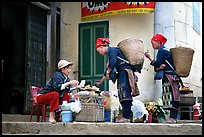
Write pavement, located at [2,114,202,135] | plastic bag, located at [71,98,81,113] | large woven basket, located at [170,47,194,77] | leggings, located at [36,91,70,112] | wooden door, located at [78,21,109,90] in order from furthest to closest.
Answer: wooden door, located at [78,21,109,90] → large woven basket, located at [170,47,194,77] → leggings, located at [36,91,70,112] → plastic bag, located at [71,98,81,113] → pavement, located at [2,114,202,135]

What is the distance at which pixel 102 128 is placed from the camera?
5.90 meters

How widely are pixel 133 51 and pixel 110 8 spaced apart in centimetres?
374

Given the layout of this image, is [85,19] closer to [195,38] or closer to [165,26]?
[165,26]

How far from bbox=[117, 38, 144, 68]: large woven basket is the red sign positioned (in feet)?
10.6

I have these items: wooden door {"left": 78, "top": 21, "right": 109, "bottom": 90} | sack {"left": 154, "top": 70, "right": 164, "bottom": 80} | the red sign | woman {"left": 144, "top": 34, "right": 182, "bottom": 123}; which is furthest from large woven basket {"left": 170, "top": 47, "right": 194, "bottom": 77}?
wooden door {"left": 78, "top": 21, "right": 109, "bottom": 90}

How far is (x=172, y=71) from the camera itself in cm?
691

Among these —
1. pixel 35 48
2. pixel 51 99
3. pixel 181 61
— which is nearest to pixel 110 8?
pixel 35 48

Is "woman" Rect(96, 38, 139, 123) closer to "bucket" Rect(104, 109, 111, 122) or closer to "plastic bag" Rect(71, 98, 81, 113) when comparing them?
"plastic bag" Rect(71, 98, 81, 113)

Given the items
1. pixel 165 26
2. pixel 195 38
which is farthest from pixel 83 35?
pixel 195 38

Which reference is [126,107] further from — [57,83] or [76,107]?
[57,83]

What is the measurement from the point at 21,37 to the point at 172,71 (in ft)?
18.3

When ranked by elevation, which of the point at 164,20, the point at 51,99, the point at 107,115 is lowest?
the point at 107,115

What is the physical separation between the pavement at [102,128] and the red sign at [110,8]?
4434 millimetres

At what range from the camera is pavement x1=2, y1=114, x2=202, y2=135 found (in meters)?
5.79
